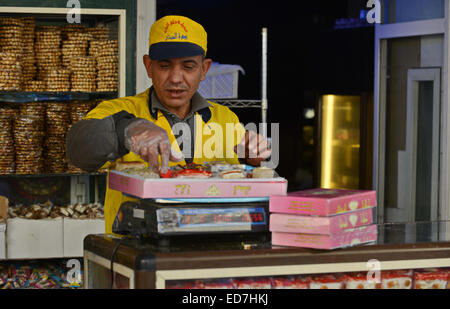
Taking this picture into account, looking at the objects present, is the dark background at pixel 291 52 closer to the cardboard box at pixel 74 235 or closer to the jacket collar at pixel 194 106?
the cardboard box at pixel 74 235

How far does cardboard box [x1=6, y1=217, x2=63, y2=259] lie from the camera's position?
3.87m

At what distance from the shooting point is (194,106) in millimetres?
2602

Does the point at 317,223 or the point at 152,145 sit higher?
the point at 152,145

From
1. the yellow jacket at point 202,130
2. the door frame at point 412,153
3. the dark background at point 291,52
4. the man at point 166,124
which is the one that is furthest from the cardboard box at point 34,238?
the dark background at point 291,52

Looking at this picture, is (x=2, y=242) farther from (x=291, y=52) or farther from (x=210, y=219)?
(x=291, y=52)

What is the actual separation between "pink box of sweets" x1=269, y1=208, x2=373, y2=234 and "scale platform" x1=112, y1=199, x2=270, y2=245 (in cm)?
5

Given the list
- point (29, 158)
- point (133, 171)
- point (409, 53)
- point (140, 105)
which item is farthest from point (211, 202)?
point (409, 53)

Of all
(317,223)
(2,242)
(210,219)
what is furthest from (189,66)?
(2,242)

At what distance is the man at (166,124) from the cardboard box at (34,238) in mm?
1584

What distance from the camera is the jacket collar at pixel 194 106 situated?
2521 millimetres

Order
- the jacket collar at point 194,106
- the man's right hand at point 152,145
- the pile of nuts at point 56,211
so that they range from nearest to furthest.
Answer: the man's right hand at point 152,145 < the jacket collar at point 194,106 < the pile of nuts at point 56,211

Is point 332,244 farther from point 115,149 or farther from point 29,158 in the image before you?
point 29,158

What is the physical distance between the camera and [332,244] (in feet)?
5.56

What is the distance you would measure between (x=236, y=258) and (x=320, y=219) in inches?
9.0
